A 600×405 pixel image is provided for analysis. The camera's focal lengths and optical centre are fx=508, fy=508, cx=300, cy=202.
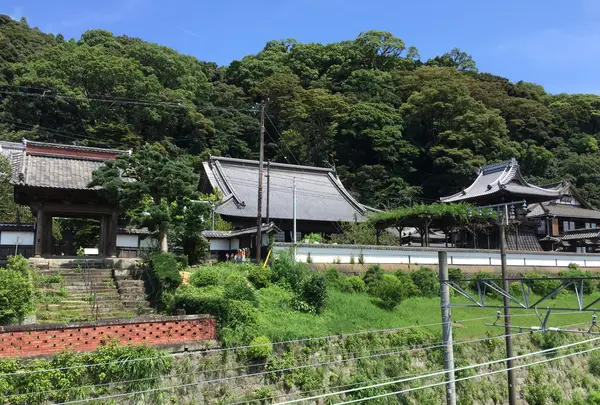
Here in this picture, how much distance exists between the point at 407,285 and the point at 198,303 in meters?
10.6

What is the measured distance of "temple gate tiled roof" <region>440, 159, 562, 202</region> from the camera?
36344 mm

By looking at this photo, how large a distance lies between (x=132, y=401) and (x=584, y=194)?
5770cm

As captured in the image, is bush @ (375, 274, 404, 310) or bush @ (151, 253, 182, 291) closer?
bush @ (151, 253, 182, 291)

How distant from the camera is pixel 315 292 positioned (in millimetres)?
18859

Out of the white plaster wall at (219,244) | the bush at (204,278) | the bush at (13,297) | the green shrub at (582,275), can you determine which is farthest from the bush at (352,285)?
the green shrub at (582,275)

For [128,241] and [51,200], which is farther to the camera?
[128,241]

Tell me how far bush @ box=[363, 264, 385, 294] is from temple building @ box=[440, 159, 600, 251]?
9181 millimetres

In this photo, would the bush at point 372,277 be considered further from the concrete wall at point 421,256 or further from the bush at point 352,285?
the concrete wall at point 421,256

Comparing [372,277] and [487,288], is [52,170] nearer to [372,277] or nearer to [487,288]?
[372,277]

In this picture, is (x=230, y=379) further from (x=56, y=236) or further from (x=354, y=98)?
(x=354, y=98)

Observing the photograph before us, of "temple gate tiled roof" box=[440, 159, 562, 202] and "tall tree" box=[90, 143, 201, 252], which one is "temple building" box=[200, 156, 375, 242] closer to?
"temple gate tiled roof" box=[440, 159, 562, 202]

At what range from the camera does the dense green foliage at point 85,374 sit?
11664 mm

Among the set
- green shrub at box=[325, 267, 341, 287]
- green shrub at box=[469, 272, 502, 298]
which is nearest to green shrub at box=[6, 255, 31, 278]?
green shrub at box=[325, 267, 341, 287]

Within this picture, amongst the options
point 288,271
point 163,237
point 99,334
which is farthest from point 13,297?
point 288,271
